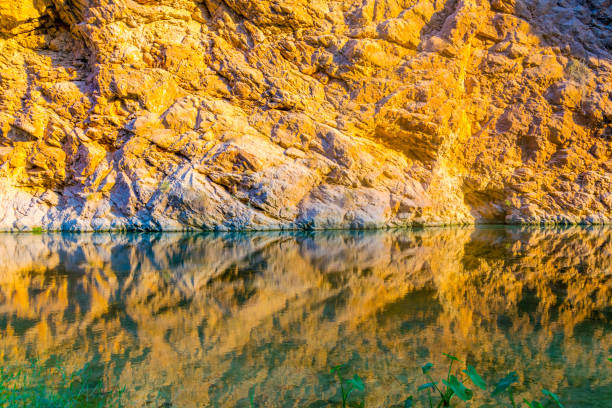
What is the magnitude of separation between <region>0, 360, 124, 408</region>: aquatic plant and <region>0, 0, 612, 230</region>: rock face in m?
15.4

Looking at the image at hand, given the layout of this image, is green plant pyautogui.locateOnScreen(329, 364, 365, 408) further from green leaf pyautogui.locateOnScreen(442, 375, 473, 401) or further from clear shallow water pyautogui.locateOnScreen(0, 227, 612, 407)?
green leaf pyautogui.locateOnScreen(442, 375, 473, 401)

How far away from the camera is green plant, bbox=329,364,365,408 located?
2244 millimetres

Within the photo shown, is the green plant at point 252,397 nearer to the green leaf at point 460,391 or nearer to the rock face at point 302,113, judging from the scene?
the green leaf at point 460,391

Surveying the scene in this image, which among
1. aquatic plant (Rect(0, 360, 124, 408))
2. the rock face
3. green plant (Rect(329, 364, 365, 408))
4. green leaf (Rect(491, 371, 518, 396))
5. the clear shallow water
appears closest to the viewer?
green leaf (Rect(491, 371, 518, 396))

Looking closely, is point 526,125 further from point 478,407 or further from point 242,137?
point 478,407

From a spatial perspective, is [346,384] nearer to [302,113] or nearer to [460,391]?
[460,391]

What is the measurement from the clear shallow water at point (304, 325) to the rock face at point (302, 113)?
11.3m

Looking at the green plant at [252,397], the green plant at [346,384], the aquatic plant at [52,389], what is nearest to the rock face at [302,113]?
the aquatic plant at [52,389]

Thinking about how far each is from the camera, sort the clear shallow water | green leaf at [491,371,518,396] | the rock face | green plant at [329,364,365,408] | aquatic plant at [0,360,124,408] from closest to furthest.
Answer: green leaf at [491,371,518,396] < green plant at [329,364,365,408] < aquatic plant at [0,360,124,408] < the clear shallow water < the rock face

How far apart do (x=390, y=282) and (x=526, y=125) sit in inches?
813

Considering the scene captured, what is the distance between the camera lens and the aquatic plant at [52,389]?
2623mm

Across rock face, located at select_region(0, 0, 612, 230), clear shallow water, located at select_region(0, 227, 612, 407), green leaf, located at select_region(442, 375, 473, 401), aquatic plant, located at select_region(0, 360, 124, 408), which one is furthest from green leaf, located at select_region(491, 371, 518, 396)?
rock face, located at select_region(0, 0, 612, 230)

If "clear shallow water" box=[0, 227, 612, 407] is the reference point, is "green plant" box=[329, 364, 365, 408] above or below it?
above

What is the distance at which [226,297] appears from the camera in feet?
18.1
